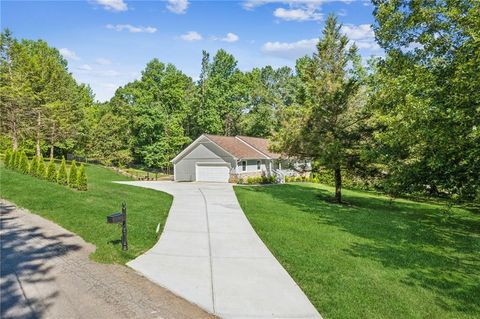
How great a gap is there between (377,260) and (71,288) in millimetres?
7131

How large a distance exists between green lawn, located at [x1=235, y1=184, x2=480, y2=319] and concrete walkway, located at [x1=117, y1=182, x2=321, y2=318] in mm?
448

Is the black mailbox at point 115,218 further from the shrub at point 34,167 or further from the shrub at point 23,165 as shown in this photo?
the shrub at point 23,165

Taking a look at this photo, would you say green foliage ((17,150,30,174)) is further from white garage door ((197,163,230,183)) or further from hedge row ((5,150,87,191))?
white garage door ((197,163,230,183))

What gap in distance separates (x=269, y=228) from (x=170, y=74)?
3602 centimetres

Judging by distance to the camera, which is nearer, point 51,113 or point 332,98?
point 332,98

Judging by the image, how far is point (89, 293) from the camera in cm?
580

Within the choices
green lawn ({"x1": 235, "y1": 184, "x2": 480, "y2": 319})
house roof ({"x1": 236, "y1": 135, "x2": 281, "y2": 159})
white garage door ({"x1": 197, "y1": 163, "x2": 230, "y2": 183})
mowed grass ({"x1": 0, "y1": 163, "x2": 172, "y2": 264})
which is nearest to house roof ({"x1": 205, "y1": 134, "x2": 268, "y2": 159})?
house roof ({"x1": 236, "y1": 135, "x2": 281, "y2": 159})

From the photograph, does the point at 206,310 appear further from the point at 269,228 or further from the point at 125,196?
the point at 125,196

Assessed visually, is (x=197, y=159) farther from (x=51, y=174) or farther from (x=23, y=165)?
(x=51, y=174)

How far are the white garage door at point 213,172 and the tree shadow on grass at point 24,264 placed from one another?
21.6 metres

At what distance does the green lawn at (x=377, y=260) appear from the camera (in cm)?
595

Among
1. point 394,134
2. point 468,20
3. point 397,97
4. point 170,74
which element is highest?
point 170,74

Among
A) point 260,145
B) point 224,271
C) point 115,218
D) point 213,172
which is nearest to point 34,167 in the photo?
point 115,218

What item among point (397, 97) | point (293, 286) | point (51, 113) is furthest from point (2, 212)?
point (51, 113)
